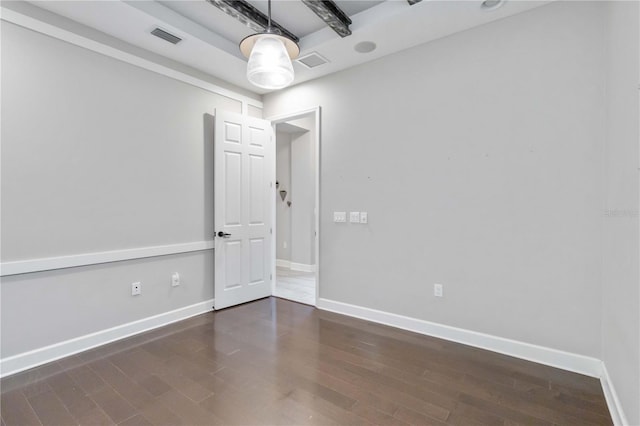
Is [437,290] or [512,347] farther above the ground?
[437,290]

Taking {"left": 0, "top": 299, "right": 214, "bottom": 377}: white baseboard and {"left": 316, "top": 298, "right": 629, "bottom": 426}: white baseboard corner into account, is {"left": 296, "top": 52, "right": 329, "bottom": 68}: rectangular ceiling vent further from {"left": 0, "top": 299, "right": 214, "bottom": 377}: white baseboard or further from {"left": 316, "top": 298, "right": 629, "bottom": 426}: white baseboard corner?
{"left": 0, "top": 299, "right": 214, "bottom": 377}: white baseboard

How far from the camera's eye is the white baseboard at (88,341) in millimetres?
2359

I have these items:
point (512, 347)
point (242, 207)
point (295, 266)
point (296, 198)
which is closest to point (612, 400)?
point (512, 347)

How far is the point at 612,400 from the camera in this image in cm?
188

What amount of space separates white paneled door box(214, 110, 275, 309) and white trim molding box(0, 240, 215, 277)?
39 centimetres

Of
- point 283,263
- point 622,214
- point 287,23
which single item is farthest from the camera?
point 283,263

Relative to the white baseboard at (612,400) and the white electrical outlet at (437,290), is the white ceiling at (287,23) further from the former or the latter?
the white baseboard at (612,400)

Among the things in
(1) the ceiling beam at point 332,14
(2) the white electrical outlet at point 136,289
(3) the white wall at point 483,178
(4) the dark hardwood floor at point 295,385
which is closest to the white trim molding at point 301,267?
(3) the white wall at point 483,178

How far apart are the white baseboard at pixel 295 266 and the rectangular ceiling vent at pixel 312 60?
143 inches

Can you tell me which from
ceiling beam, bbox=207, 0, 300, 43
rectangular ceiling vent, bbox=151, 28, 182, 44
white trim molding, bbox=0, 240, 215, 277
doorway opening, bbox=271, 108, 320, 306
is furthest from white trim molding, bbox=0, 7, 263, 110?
doorway opening, bbox=271, 108, 320, 306

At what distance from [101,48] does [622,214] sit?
4.19 m

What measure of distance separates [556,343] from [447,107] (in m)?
2.20

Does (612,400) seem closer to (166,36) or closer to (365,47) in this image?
(365,47)

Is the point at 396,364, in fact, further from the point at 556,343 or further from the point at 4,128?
the point at 4,128
